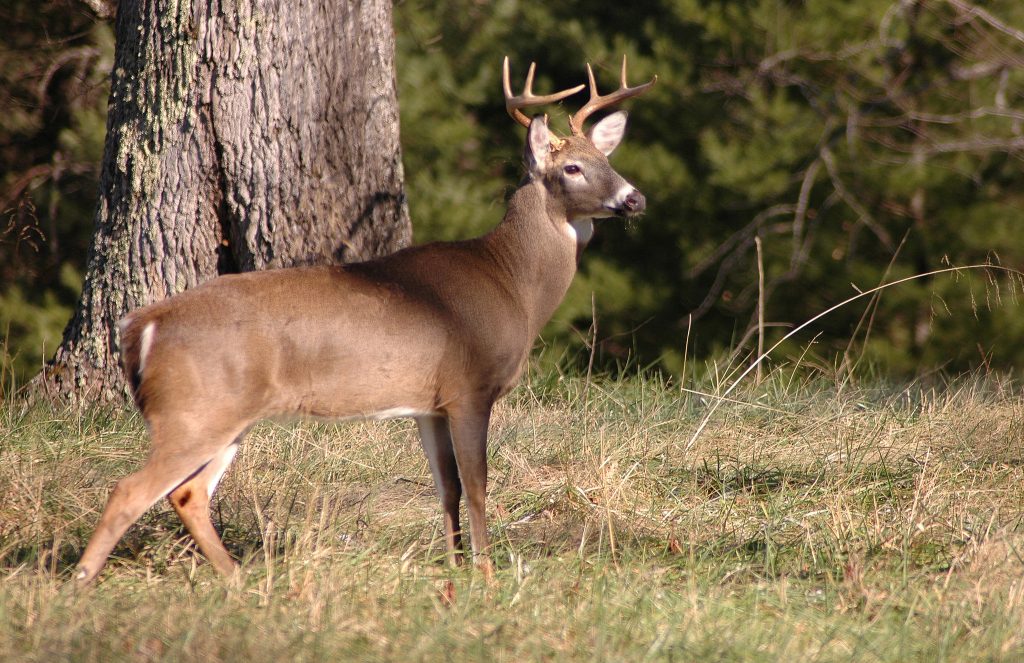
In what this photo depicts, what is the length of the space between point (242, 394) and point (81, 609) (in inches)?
32.8

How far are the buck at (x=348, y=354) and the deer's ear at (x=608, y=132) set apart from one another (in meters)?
0.65

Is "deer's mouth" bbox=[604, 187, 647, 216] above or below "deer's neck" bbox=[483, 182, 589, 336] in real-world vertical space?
above

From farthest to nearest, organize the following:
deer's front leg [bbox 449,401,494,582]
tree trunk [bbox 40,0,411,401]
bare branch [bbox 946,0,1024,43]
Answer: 1. bare branch [bbox 946,0,1024,43]
2. tree trunk [bbox 40,0,411,401]
3. deer's front leg [bbox 449,401,494,582]

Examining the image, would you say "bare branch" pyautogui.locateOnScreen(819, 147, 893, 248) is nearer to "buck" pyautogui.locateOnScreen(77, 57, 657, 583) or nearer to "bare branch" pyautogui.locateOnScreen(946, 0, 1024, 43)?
"bare branch" pyautogui.locateOnScreen(946, 0, 1024, 43)

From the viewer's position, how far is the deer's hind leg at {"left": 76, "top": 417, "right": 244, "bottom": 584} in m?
3.72

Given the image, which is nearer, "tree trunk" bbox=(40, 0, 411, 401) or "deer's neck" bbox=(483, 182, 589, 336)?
"deer's neck" bbox=(483, 182, 589, 336)

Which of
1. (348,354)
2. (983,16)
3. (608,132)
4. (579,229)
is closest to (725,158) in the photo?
(983,16)

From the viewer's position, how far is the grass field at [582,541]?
3.19m

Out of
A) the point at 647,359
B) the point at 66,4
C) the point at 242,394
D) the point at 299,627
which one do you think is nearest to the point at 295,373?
the point at 242,394

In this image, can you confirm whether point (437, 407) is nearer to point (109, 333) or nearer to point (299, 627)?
point (299, 627)

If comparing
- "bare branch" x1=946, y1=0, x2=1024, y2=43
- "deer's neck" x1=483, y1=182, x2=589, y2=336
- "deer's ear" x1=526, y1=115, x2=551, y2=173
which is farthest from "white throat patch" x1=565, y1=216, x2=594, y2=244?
"bare branch" x1=946, y1=0, x2=1024, y2=43

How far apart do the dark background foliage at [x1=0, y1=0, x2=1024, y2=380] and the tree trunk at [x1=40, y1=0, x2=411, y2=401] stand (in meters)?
4.85

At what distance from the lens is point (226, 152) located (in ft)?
17.8

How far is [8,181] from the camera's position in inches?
448
